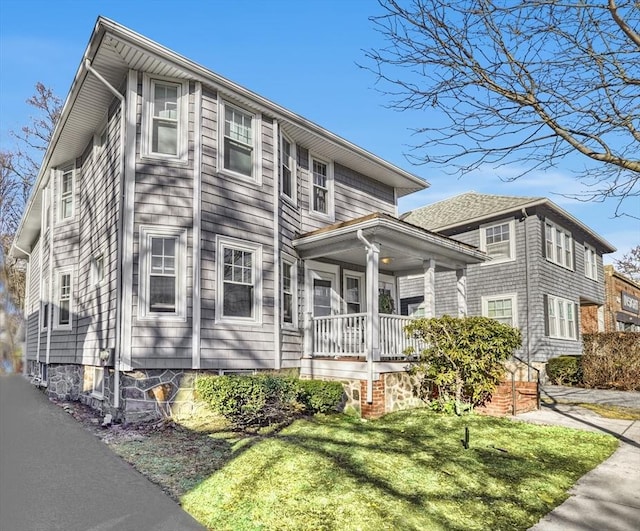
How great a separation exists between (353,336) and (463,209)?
11589 millimetres

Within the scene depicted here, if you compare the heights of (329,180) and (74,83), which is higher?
(74,83)

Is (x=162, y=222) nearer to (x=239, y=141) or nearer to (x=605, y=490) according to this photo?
(x=239, y=141)

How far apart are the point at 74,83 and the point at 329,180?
6.14 metres

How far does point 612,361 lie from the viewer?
609 inches

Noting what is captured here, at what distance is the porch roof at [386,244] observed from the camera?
32.2ft

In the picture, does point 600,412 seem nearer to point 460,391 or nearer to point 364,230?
point 460,391

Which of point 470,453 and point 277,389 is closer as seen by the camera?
point 470,453

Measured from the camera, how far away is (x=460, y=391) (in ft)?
30.2

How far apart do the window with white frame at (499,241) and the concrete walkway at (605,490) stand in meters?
9.32

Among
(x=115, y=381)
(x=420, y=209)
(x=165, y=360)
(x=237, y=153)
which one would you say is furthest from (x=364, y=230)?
(x=420, y=209)

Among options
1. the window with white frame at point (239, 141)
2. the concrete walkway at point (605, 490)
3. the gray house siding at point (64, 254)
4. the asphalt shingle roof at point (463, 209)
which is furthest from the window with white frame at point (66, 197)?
the asphalt shingle roof at point (463, 209)

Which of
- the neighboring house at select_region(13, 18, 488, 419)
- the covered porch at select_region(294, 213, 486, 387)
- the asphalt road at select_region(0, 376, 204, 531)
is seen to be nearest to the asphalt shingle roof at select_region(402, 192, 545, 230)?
the covered porch at select_region(294, 213, 486, 387)

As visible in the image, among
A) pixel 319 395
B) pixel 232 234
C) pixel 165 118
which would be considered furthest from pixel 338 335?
pixel 165 118

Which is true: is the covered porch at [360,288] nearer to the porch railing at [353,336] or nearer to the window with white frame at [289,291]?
the porch railing at [353,336]
